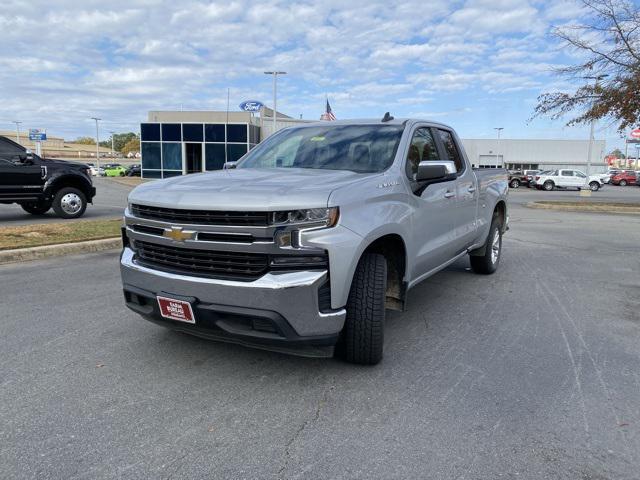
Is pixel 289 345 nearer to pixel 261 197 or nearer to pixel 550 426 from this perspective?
pixel 261 197

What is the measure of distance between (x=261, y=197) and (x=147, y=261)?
3.56ft

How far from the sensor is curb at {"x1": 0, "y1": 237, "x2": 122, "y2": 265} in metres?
7.23

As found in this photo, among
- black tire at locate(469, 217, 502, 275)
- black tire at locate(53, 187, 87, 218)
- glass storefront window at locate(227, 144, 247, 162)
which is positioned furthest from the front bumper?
glass storefront window at locate(227, 144, 247, 162)

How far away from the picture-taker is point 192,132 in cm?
3847

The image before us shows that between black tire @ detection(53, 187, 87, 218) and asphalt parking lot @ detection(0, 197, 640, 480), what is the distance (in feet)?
23.4

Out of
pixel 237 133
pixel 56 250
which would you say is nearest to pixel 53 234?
pixel 56 250

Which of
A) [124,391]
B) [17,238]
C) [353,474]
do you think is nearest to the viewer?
[353,474]

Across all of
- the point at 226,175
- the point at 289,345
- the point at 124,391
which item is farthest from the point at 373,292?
the point at 124,391

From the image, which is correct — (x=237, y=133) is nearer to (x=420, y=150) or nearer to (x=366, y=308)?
(x=420, y=150)

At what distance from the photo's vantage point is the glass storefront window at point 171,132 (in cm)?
3844

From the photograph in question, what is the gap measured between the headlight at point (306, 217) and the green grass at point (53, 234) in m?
6.23

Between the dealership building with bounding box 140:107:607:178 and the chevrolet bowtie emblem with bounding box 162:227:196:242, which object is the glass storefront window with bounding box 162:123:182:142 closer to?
the dealership building with bounding box 140:107:607:178

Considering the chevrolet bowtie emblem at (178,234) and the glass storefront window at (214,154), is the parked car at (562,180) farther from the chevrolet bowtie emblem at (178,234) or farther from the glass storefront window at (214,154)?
the chevrolet bowtie emblem at (178,234)

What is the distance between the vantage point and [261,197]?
304 cm
